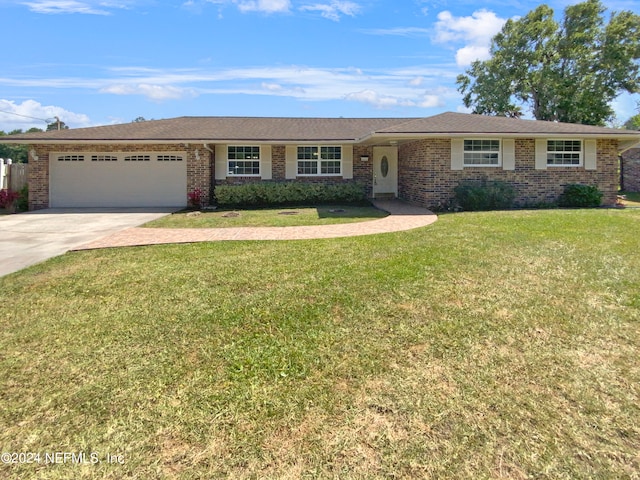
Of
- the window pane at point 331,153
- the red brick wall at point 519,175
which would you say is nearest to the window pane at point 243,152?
the window pane at point 331,153

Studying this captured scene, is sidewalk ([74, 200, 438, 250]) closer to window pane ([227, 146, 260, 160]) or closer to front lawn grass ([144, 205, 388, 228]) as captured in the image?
front lawn grass ([144, 205, 388, 228])

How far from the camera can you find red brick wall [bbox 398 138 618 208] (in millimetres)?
14133

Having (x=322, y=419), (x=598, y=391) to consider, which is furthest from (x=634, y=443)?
(x=322, y=419)

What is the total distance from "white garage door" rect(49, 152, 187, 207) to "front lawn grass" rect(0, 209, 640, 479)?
10.4m

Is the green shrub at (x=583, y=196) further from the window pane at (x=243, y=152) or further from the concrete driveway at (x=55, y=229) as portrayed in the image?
the concrete driveway at (x=55, y=229)

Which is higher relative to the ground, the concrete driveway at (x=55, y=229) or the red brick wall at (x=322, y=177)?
the red brick wall at (x=322, y=177)

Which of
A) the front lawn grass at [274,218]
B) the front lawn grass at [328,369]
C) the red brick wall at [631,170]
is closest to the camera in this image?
the front lawn grass at [328,369]

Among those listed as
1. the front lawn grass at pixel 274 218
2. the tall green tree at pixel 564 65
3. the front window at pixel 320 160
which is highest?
the tall green tree at pixel 564 65

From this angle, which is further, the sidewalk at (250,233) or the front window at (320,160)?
the front window at (320,160)

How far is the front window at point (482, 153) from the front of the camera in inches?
568

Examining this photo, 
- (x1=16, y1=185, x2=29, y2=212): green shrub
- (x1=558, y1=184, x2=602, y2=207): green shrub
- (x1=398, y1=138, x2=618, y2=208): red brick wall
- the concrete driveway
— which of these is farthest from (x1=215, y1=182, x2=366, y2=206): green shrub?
(x1=16, y1=185, x2=29, y2=212): green shrub

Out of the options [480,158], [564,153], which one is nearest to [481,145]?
[480,158]

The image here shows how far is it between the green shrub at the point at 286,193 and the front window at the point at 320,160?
3.24 ft

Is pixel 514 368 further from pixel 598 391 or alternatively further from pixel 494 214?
pixel 494 214
